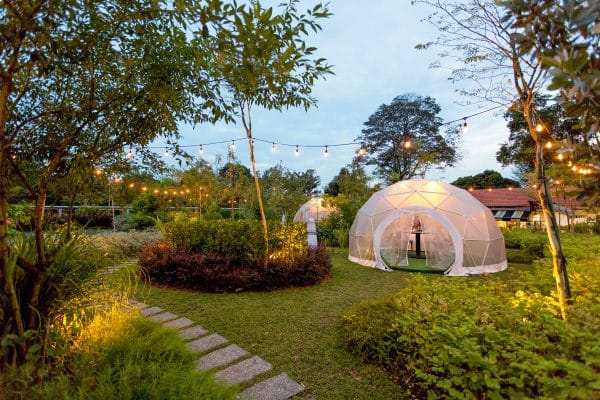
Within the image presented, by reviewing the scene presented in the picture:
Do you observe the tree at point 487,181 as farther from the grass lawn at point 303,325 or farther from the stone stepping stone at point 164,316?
the stone stepping stone at point 164,316

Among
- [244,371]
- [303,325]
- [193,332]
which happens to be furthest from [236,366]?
[303,325]

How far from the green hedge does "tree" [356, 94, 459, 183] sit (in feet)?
68.2

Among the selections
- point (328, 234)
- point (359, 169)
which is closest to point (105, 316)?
point (328, 234)

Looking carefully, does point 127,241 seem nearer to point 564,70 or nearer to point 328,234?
point 328,234

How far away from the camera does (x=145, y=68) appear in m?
2.17

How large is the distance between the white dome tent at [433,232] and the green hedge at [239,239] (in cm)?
311

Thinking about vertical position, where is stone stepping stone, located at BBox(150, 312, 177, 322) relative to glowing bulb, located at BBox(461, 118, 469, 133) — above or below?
below

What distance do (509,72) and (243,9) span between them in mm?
3529

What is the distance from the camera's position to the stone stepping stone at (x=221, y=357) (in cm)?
317

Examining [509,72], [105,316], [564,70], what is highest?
[509,72]

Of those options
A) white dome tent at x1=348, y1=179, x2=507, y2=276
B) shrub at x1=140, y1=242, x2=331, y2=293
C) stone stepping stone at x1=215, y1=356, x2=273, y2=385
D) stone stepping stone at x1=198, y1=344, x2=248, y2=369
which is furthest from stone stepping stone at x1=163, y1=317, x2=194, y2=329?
white dome tent at x1=348, y1=179, x2=507, y2=276

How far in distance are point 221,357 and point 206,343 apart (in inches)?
17.0

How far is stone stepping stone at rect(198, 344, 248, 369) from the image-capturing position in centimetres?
317

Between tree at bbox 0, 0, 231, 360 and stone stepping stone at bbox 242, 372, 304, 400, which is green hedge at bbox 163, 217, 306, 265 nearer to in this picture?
stone stepping stone at bbox 242, 372, 304, 400
